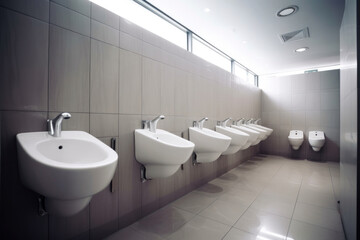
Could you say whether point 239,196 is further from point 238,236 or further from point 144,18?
point 144,18

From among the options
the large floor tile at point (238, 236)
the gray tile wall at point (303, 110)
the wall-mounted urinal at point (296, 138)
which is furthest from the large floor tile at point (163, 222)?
the gray tile wall at point (303, 110)

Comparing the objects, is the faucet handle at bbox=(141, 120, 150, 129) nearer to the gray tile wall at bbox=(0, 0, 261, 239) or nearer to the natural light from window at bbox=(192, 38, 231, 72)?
the gray tile wall at bbox=(0, 0, 261, 239)

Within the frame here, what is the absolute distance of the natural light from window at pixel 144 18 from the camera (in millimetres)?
1621

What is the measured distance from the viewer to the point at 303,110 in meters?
4.13

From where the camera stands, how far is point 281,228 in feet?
4.71

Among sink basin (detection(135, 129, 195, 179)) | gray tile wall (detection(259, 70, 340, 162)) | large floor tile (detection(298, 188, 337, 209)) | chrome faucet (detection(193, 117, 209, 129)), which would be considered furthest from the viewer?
gray tile wall (detection(259, 70, 340, 162))

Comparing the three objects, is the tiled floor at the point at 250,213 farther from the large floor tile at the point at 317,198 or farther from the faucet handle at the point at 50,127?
the faucet handle at the point at 50,127

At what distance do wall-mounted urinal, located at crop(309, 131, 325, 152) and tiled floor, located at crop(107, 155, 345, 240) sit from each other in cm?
117

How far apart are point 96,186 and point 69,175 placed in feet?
0.42

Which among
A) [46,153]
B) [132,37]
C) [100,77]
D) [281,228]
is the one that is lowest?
[281,228]

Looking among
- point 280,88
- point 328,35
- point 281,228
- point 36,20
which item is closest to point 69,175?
point 36,20

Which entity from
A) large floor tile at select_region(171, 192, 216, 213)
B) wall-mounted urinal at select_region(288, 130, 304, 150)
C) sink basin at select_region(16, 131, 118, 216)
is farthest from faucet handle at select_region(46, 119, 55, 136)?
wall-mounted urinal at select_region(288, 130, 304, 150)

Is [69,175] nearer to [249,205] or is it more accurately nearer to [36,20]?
[36,20]

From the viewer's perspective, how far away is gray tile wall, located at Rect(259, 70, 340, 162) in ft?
12.5
